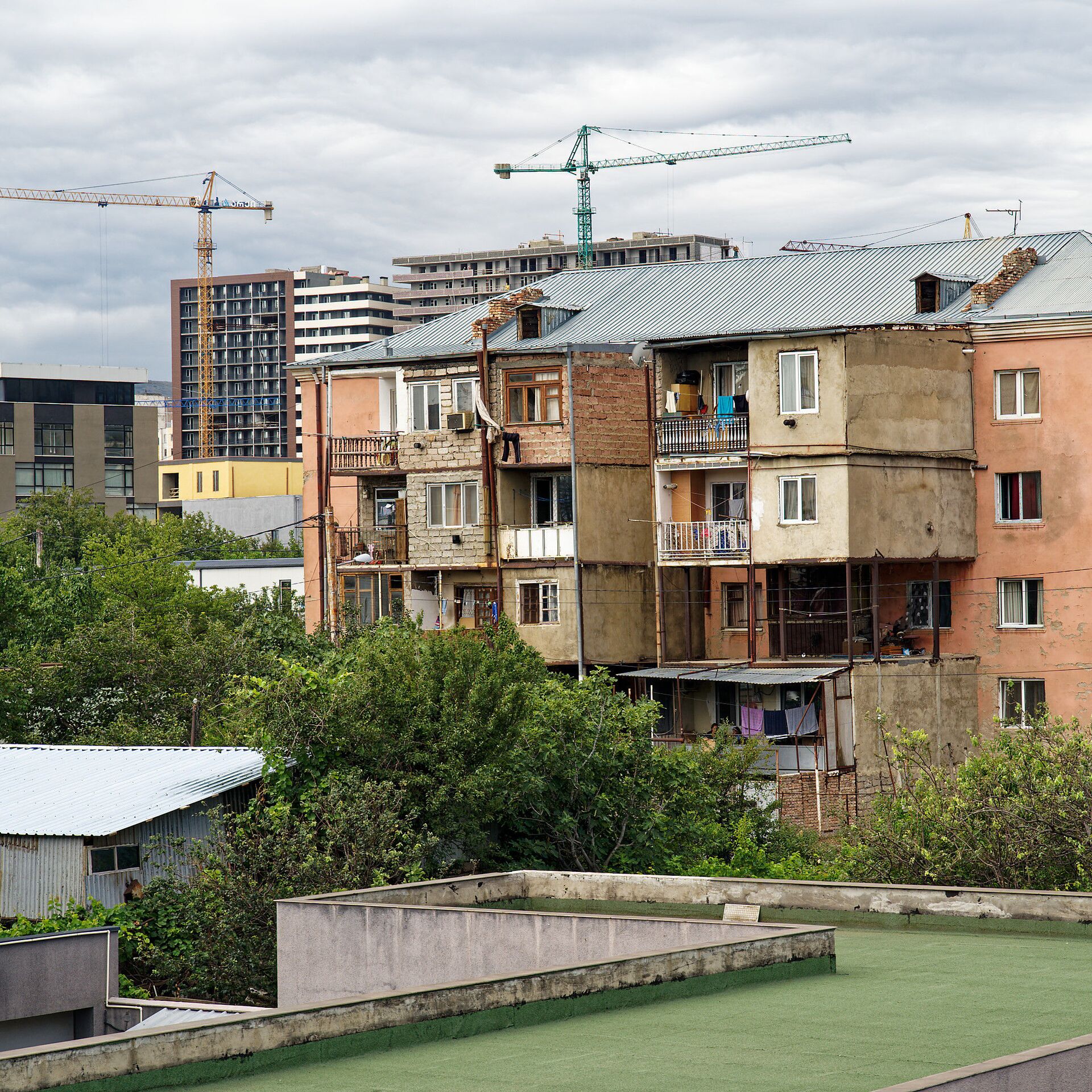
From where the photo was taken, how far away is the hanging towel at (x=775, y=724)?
151 ft

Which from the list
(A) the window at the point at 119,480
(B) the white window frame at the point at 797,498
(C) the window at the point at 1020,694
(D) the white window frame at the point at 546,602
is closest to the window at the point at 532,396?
(D) the white window frame at the point at 546,602

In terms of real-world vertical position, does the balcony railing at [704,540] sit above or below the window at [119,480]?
below

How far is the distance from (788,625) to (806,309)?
374 inches

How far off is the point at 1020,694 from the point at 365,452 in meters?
20.8

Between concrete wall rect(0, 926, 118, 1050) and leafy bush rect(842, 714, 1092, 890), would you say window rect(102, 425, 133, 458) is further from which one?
concrete wall rect(0, 926, 118, 1050)

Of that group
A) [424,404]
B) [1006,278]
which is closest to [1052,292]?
[1006,278]

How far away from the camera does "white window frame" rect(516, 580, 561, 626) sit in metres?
49.1

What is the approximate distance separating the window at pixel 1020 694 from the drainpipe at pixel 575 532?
1151 centimetres

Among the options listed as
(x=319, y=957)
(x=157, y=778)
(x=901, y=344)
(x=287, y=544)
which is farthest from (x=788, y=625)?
(x=287, y=544)

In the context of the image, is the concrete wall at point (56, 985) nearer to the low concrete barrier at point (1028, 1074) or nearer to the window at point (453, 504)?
the low concrete barrier at point (1028, 1074)

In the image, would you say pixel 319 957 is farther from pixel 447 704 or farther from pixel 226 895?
pixel 447 704

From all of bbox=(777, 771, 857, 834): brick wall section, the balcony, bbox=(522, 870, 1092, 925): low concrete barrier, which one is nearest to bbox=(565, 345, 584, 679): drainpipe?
the balcony

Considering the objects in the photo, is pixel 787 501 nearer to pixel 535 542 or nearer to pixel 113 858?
pixel 535 542

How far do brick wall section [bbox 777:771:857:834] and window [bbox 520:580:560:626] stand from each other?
856 centimetres
